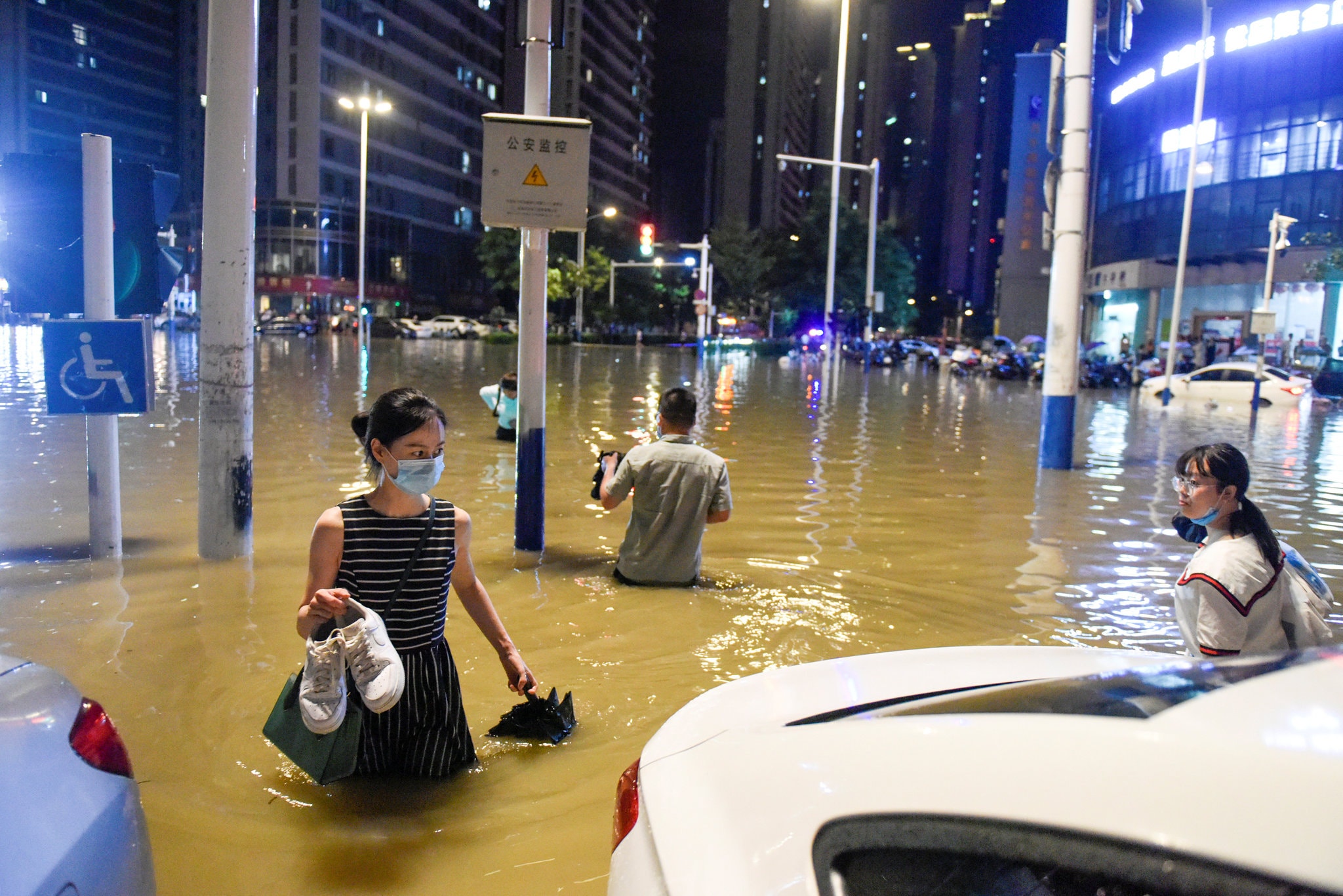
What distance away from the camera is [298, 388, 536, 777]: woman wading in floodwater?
11.4 feet

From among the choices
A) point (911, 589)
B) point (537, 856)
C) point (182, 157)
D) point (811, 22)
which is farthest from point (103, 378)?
point (811, 22)

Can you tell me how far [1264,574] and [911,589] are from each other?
155 inches

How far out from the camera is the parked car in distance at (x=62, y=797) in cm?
188

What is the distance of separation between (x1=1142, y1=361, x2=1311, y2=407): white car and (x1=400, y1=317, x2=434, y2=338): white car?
152 feet

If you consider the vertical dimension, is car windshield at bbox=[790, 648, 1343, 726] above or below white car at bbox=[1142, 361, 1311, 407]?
above

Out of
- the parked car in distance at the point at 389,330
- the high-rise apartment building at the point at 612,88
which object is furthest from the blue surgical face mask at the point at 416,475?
the high-rise apartment building at the point at 612,88

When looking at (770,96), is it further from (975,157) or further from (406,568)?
(406,568)

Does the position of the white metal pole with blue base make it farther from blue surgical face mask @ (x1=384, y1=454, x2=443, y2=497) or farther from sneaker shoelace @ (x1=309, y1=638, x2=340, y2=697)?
sneaker shoelace @ (x1=309, y1=638, x2=340, y2=697)

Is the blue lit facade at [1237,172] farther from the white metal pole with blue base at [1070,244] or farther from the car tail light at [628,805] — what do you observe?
the car tail light at [628,805]

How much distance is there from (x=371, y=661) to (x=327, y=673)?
0.14m

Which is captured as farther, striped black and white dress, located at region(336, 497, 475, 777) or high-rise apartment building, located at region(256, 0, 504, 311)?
high-rise apartment building, located at region(256, 0, 504, 311)

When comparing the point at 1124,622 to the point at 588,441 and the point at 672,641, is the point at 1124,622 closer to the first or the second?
the point at 672,641

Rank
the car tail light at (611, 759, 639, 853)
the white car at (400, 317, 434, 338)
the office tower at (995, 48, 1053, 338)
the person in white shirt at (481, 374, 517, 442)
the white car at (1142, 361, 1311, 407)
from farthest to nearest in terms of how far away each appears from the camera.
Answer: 1. the office tower at (995, 48, 1053, 338)
2. the white car at (400, 317, 434, 338)
3. the white car at (1142, 361, 1311, 407)
4. the person in white shirt at (481, 374, 517, 442)
5. the car tail light at (611, 759, 639, 853)

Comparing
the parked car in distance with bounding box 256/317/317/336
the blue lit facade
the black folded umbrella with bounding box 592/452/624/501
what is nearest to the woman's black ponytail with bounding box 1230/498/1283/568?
the black folded umbrella with bounding box 592/452/624/501
